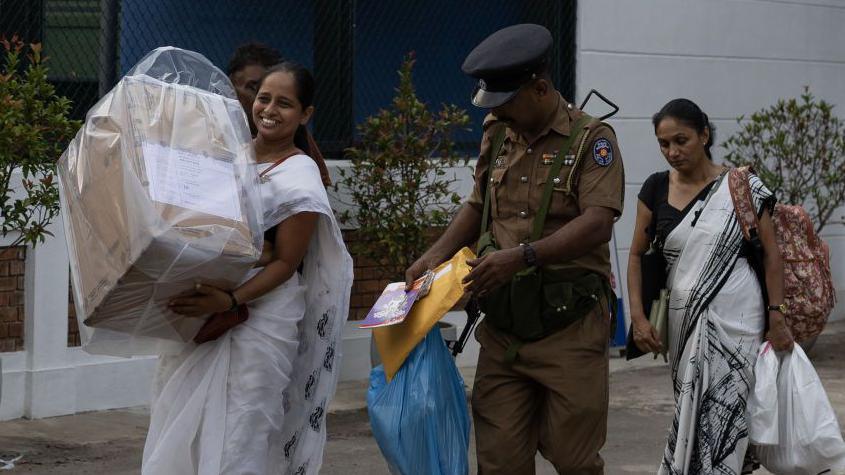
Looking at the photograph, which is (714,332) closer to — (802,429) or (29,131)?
(802,429)

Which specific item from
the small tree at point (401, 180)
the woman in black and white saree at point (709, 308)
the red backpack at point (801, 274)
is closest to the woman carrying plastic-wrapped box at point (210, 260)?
the woman in black and white saree at point (709, 308)

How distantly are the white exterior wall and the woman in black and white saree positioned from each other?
14.9ft

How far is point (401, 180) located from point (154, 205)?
451 centimetres

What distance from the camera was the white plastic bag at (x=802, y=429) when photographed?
223 inches

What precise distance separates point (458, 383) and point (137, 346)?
109 centimetres

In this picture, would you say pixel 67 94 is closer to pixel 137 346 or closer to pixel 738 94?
pixel 137 346

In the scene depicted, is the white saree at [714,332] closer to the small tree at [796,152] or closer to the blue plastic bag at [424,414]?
the blue plastic bag at [424,414]

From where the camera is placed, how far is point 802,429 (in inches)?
224

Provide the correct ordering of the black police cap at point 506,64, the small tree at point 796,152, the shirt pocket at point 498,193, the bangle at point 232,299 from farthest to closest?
the small tree at point 796,152, the shirt pocket at point 498,193, the black police cap at point 506,64, the bangle at point 232,299

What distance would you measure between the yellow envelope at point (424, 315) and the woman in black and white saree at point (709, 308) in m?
1.42

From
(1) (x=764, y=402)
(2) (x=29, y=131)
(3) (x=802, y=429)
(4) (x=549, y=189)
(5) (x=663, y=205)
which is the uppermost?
(2) (x=29, y=131)

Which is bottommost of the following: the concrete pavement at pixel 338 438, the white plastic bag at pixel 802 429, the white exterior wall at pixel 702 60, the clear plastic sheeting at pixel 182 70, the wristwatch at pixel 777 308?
the concrete pavement at pixel 338 438

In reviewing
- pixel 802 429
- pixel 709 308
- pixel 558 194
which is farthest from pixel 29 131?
pixel 802 429

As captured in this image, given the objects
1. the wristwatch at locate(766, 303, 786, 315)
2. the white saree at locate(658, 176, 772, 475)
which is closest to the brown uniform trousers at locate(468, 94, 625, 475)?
the white saree at locate(658, 176, 772, 475)
